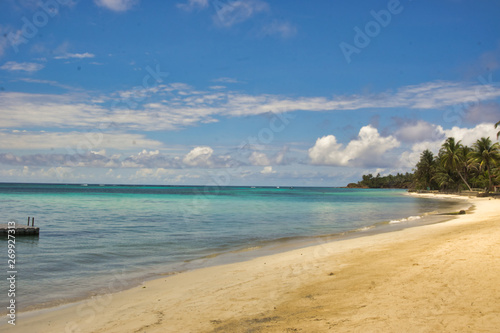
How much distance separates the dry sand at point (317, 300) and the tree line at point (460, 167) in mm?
39651

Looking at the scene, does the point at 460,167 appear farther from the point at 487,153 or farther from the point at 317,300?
the point at 317,300

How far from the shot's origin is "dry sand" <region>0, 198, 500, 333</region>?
20.0 feet

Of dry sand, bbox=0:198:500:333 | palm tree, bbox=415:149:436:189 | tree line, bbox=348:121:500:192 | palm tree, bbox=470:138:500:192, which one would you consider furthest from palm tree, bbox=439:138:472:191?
dry sand, bbox=0:198:500:333

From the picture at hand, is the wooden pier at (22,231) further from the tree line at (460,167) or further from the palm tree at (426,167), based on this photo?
the palm tree at (426,167)

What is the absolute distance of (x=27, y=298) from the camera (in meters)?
9.55

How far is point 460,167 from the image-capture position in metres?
93.2

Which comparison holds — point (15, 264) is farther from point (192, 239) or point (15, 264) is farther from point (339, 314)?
point (339, 314)

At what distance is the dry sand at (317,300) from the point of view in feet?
20.0

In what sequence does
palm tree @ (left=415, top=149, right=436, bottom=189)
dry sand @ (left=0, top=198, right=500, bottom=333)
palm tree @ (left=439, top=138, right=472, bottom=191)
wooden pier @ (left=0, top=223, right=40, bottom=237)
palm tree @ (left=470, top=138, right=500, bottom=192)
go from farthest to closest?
palm tree @ (left=415, top=149, right=436, bottom=189)
palm tree @ (left=439, top=138, right=472, bottom=191)
palm tree @ (left=470, top=138, right=500, bottom=192)
wooden pier @ (left=0, top=223, right=40, bottom=237)
dry sand @ (left=0, top=198, right=500, bottom=333)

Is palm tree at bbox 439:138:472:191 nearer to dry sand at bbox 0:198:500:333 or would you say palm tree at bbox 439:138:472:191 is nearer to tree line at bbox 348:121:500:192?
tree line at bbox 348:121:500:192

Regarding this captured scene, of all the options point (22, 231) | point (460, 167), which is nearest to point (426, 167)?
point (460, 167)

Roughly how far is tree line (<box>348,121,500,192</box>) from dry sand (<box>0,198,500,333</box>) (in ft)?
130

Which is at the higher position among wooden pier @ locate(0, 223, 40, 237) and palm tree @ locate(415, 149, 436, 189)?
palm tree @ locate(415, 149, 436, 189)

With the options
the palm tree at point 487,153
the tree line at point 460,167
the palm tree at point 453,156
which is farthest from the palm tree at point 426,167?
the palm tree at point 487,153
